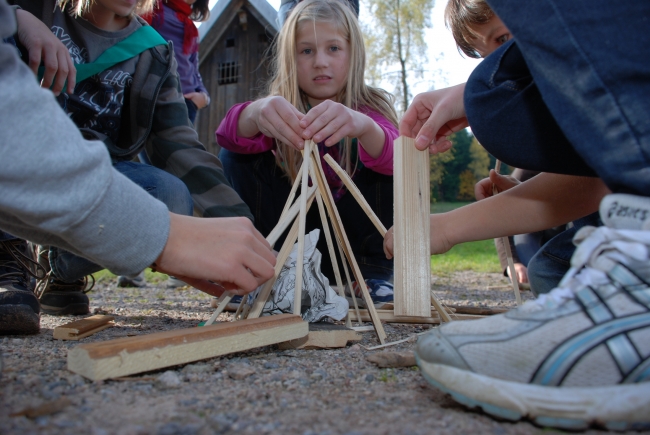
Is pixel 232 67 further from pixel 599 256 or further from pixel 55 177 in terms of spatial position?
pixel 599 256

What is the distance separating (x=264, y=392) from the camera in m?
0.97

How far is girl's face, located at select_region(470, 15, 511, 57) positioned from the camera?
220 centimetres

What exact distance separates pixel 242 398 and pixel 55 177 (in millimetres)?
516

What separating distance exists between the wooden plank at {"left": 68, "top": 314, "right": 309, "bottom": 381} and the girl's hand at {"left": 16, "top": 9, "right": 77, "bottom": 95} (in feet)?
3.74

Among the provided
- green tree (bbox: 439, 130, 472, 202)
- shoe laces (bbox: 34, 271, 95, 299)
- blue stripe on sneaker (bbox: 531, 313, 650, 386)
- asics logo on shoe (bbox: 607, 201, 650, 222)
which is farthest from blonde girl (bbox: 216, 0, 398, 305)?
green tree (bbox: 439, 130, 472, 202)

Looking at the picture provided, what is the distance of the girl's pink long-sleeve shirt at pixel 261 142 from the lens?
2.29m

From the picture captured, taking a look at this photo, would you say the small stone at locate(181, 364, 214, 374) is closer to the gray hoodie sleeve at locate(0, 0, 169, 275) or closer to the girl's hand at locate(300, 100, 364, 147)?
the gray hoodie sleeve at locate(0, 0, 169, 275)

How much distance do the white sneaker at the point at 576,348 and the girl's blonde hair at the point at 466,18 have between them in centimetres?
163

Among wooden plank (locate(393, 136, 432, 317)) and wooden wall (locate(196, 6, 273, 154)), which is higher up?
wooden wall (locate(196, 6, 273, 154))

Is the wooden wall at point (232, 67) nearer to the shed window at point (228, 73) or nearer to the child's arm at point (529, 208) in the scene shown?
the shed window at point (228, 73)

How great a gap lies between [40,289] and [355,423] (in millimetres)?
1940

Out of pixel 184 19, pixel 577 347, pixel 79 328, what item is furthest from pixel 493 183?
pixel 184 19

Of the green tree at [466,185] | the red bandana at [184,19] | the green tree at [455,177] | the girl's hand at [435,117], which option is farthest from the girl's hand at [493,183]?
the green tree at [455,177]

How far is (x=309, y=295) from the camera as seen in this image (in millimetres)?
1734
